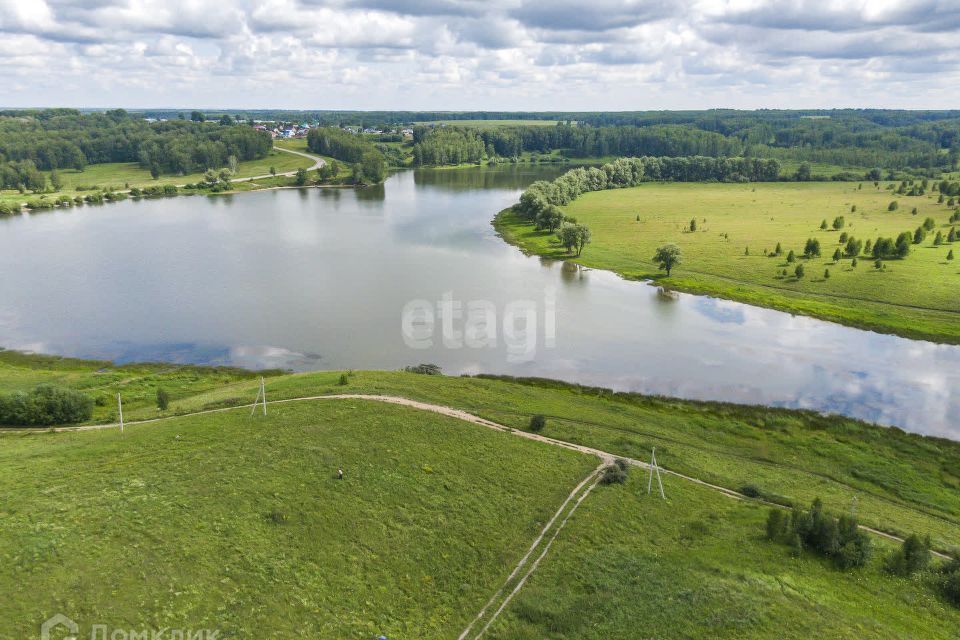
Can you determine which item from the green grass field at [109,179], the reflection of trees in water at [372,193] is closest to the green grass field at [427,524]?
the reflection of trees in water at [372,193]

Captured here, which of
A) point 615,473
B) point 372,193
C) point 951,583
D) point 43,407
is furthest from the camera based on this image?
point 372,193

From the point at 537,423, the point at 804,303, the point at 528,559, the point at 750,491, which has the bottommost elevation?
the point at 750,491

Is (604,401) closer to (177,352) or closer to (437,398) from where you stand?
(437,398)

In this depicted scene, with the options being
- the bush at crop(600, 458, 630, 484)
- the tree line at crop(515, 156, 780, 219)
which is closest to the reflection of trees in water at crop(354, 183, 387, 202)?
the tree line at crop(515, 156, 780, 219)

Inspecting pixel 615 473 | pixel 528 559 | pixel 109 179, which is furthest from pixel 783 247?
pixel 109 179

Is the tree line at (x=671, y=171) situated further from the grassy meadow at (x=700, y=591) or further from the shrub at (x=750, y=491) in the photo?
the grassy meadow at (x=700, y=591)

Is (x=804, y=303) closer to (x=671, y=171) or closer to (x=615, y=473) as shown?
(x=615, y=473)

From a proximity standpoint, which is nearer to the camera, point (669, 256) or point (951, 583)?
point (951, 583)

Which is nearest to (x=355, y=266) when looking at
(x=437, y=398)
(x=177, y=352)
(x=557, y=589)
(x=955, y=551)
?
(x=177, y=352)

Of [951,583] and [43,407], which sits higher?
[43,407]
